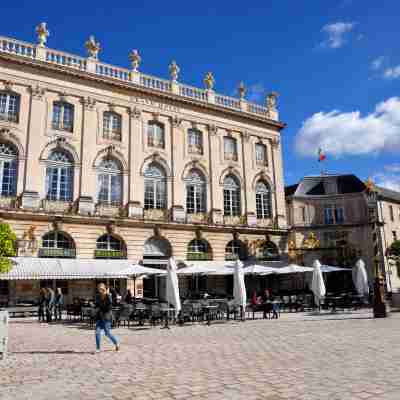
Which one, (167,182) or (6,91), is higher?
(6,91)

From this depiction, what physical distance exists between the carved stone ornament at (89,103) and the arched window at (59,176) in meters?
2.97

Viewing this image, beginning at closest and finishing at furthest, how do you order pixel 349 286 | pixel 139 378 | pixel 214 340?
1. pixel 139 378
2. pixel 214 340
3. pixel 349 286

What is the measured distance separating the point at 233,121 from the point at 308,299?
13.4 m

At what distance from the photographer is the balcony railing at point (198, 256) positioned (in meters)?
24.6

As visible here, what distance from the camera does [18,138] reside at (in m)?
20.9

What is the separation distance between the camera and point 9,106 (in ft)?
69.5

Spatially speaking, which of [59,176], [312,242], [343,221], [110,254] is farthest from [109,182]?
[343,221]

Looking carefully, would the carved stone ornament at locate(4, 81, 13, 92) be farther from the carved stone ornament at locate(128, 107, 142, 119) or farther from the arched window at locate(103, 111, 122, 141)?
the carved stone ornament at locate(128, 107, 142, 119)

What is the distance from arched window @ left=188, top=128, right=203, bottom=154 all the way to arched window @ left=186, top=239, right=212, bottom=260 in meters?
5.85

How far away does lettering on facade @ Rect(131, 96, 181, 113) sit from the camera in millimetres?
24891

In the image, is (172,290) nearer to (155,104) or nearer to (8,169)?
(8,169)

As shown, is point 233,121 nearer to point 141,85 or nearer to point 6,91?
point 141,85

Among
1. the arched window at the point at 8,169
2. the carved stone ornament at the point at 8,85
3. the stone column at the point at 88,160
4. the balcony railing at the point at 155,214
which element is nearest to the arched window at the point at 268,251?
the balcony railing at the point at 155,214

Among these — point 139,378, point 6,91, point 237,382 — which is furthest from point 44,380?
point 6,91
